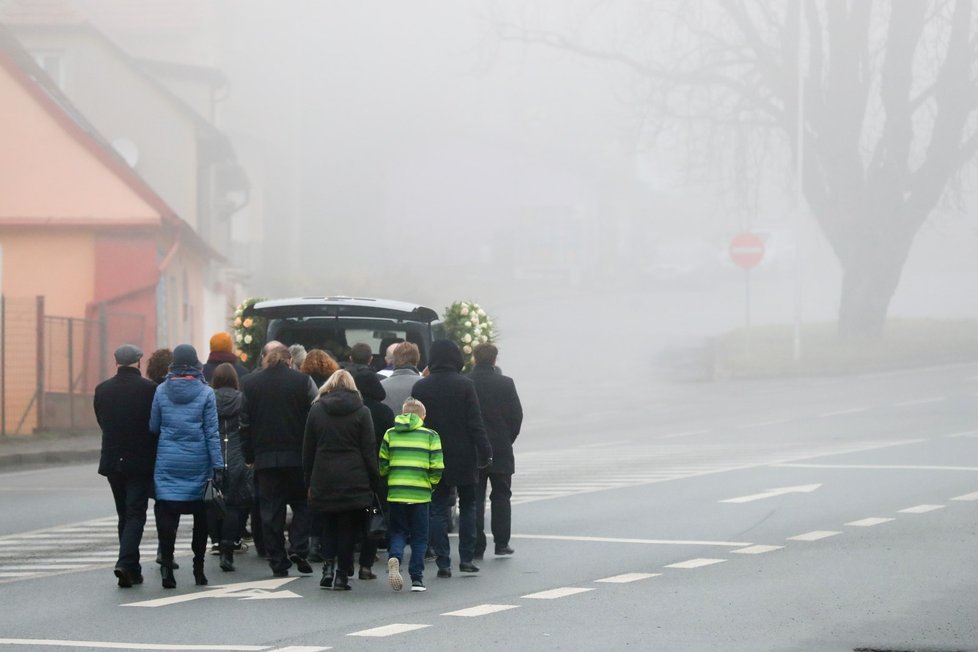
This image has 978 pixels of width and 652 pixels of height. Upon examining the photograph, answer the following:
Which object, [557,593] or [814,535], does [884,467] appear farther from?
[557,593]

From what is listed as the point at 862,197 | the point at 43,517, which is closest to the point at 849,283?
the point at 862,197

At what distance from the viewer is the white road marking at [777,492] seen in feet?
52.0

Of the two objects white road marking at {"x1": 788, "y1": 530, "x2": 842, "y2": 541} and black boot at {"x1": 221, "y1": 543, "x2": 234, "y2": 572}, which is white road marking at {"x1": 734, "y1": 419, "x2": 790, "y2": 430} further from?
black boot at {"x1": 221, "y1": 543, "x2": 234, "y2": 572}

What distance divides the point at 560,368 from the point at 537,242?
32.5 metres

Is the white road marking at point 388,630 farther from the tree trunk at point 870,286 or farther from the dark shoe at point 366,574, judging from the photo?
the tree trunk at point 870,286

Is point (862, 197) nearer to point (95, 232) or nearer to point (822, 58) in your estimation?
point (822, 58)

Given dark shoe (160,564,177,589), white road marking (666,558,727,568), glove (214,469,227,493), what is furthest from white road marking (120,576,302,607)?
white road marking (666,558,727,568)

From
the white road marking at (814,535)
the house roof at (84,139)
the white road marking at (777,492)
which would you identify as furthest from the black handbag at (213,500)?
the house roof at (84,139)

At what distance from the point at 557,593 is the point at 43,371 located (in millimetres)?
18159

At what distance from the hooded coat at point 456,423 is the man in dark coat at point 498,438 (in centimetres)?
→ 54

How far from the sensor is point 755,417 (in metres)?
26.8

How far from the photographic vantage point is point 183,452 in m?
11.1

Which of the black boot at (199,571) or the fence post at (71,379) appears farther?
the fence post at (71,379)

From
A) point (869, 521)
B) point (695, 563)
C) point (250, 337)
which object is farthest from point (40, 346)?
point (695, 563)
